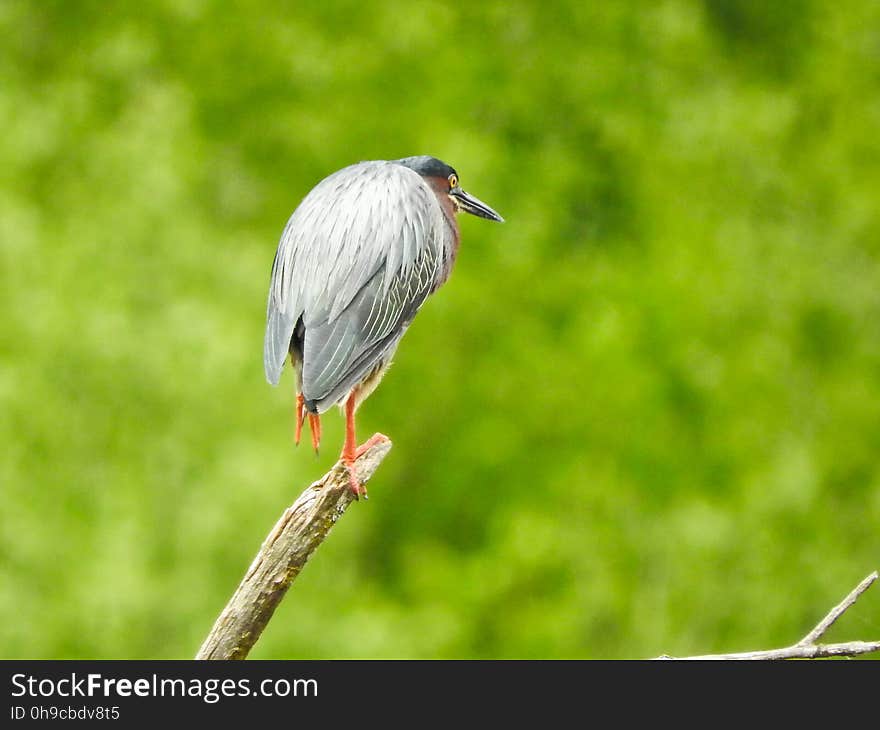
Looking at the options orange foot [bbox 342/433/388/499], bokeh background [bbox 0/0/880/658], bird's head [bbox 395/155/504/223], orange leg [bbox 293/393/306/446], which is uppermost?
bokeh background [bbox 0/0/880/658]

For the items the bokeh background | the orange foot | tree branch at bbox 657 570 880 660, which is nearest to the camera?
tree branch at bbox 657 570 880 660

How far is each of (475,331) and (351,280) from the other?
12.2 m

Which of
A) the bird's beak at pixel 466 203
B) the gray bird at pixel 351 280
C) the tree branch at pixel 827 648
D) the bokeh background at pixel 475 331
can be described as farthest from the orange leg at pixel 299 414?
the bokeh background at pixel 475 331

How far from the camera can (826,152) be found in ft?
52.1

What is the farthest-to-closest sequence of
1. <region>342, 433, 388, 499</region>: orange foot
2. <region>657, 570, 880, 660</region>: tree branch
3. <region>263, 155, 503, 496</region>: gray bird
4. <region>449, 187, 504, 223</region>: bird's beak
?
<region>449, 187, 504, 223</region>: bird's beak < <region>342, 433, 388, 499</region>: orange foot < <region>263, 155, 503, 496</region>: gray bird < <region>657, 570, 880, 660</region>: tree branch

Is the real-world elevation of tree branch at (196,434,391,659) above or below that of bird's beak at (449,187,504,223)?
below

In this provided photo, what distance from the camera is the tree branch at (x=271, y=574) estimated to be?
416 cm

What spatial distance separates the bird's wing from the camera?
413cm

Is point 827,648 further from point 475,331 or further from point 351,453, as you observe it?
point 475,331

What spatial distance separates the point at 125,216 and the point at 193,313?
6.33 ft

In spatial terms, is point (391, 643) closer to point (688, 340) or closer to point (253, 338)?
point (253, 338)

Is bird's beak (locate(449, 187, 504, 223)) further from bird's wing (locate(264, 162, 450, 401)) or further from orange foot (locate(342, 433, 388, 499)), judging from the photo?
orange foot (locate(342, 433, 388, 499))

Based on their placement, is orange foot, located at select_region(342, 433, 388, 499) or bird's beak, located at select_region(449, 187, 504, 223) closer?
orange foot, located at select_region(342, 433, 388, 499)

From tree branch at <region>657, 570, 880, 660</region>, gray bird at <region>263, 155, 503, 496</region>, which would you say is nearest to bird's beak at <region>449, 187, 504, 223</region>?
gray bird at <region>263, 155, 503, 496</region>
